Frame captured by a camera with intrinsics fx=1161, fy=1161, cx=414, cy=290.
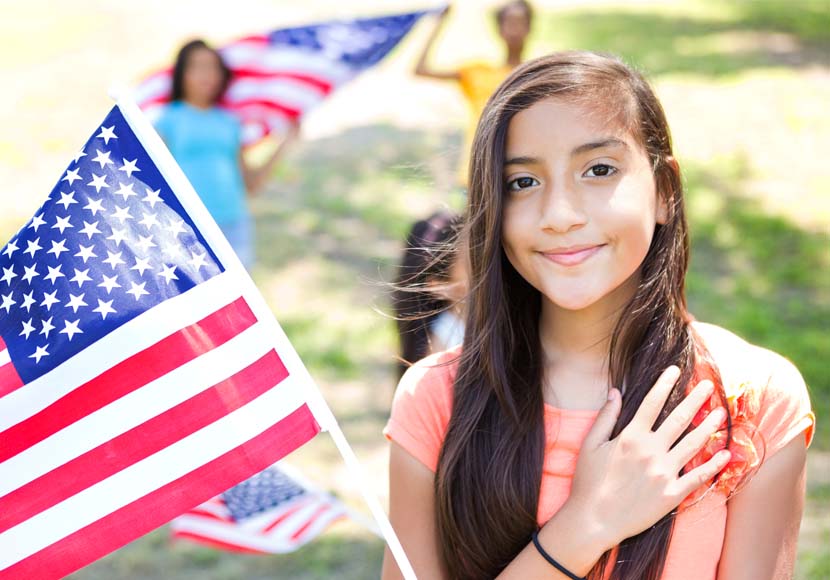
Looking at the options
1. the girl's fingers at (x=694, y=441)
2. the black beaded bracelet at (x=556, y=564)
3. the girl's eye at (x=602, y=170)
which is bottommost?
the black beaded bracelet at (x=556, y=564)

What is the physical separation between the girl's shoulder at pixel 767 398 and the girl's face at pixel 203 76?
502 centimetres

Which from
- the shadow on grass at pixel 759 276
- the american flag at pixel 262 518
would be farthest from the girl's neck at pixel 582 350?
the shadow on grass at pixel 759 276

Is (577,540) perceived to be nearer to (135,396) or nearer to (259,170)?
(135,396)

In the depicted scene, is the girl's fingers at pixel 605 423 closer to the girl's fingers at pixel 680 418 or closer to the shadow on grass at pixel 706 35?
the girl's fingers at pixel 680 418

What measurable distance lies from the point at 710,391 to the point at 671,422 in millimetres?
92

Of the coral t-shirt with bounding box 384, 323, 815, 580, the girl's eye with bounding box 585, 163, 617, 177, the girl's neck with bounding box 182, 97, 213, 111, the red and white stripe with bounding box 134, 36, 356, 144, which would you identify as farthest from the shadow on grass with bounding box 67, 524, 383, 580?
the girl's eye with bounding box 585, 163, 617, 177

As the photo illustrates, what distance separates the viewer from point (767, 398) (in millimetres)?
2000

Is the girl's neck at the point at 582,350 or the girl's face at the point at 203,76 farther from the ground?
the girl's face at the point at 203,76

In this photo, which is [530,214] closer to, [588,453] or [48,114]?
[588,453]

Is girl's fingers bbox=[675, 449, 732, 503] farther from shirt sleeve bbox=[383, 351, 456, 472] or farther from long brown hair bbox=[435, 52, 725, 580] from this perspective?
shirt sleeve bbox=[383, 351, 456, 472]

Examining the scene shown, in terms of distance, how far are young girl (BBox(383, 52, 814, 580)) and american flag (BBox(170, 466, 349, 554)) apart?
4.08 feet

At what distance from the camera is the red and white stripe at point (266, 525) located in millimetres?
3367

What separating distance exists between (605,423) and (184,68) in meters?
5.16

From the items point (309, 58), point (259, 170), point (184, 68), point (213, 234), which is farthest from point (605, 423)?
point (184, 68)
